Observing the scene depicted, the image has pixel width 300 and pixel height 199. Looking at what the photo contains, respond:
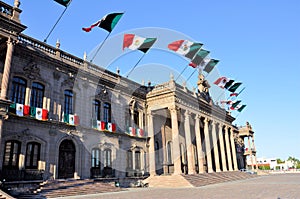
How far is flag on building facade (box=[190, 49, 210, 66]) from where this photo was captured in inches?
1152

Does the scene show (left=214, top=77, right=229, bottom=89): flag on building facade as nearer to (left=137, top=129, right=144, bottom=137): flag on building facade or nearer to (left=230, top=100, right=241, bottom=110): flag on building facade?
(left=230, top=100, right=241, bottom=110): flag on building facade

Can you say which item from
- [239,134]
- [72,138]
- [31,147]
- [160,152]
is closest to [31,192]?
[31,147]

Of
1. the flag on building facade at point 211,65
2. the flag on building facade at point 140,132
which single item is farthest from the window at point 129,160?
the flag on building facade at point 211,65

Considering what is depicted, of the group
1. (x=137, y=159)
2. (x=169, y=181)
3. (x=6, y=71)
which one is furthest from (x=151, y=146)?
(x=6, y=71)

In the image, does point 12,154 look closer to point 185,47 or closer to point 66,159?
point 66,159

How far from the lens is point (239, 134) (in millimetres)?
57062

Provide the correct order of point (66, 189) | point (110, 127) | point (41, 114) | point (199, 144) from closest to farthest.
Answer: point (66, 189)
point (41, 114)
point (110, 127)
point (199, 144)

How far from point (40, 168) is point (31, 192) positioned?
2702 millimetres

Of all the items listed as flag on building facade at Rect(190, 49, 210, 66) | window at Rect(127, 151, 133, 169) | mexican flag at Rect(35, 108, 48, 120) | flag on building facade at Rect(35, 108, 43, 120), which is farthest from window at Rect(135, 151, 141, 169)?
flag on building facade at Rect(190, 49, 210, 66)

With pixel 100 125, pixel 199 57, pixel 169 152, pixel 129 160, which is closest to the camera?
pixel 100 125

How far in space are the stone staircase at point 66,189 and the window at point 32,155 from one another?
71.0 inches

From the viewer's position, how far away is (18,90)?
57.5 ft

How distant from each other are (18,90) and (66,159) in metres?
6.58

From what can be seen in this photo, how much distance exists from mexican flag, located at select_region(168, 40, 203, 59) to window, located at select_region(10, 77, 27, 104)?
1545cm
